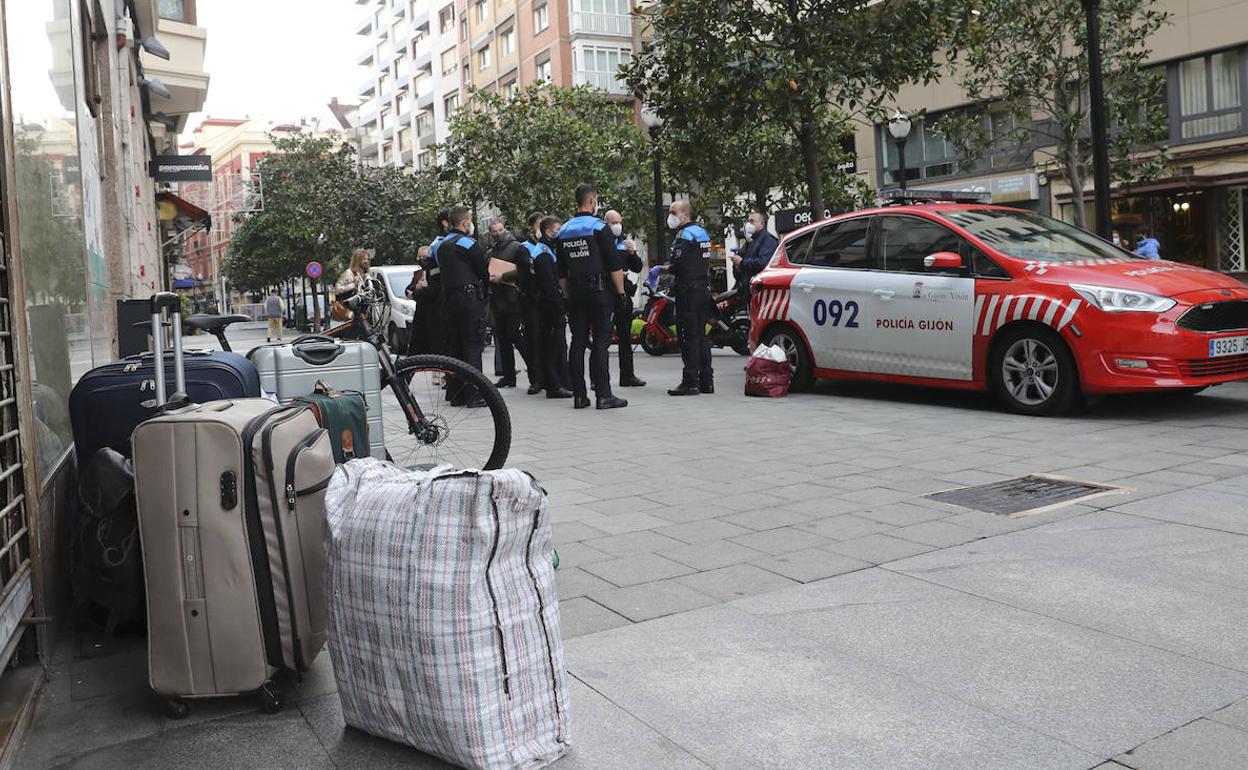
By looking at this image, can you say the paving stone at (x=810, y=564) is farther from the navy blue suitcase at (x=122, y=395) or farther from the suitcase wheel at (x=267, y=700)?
the navy blue suitcase at (x=122, y=395)

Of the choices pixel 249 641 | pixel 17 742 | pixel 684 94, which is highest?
pixel 684 94

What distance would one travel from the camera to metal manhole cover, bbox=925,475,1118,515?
5438 mm

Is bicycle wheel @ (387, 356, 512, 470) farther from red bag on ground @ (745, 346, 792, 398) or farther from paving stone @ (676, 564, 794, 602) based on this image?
red bag on ground @ (745, 346, 792, 398)

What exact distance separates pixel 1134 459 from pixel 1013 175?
83.3 feet

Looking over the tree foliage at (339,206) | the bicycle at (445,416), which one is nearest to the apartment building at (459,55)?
the tree foliage at (339,206)

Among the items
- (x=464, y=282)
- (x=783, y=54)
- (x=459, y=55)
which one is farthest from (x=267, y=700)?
(x=459, y=55)

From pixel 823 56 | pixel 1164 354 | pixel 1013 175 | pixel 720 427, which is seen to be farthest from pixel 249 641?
pixel 1013 175

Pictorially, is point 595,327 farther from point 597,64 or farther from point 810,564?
point 597,64

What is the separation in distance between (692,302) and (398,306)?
12301mm

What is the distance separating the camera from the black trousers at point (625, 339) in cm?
1091

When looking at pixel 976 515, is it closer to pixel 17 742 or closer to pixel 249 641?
pixel 249 641

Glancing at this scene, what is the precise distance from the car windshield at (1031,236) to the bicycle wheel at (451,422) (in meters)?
4.65

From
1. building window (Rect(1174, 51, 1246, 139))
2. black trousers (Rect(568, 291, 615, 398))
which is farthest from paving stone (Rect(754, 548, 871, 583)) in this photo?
building window (Rect(1174, 51, 1246, 139))

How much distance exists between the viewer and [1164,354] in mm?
7742
